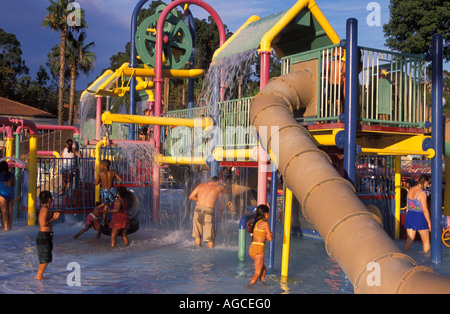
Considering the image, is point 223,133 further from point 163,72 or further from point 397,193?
point 163,72

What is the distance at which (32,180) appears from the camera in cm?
1352

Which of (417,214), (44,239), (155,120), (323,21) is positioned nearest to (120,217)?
(155,120)

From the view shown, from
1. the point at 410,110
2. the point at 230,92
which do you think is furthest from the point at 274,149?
the point at 230,92

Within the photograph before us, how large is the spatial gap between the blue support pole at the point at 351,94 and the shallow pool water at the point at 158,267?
196 centimetres

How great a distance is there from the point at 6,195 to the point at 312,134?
26.5 ft

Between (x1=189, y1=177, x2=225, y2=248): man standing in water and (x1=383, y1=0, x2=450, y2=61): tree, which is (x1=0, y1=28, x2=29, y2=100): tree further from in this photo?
(x1=189, y1=177, x2=225, y2=248): man standing in water

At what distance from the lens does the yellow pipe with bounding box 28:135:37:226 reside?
44.1 ft

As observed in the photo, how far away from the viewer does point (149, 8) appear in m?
52.8

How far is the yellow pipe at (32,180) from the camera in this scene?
529 inches

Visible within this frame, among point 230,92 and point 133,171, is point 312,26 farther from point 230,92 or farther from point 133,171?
point 133,171

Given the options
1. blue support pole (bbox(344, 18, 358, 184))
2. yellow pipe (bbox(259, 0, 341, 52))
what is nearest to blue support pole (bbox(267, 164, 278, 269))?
blue support pole (bbox(344, 18, 358, 184))

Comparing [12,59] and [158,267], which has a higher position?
[12,59]
